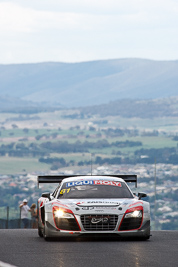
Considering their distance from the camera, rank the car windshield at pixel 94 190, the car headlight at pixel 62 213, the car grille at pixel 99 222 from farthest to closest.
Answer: the car windshield at pixel 94 190 → the car headlight at pixel 62 213 → the car grille at pixel 99 222

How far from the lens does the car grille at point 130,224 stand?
1457 centimetres

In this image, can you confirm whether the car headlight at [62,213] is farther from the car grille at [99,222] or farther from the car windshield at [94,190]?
the car windshield at [94,190]

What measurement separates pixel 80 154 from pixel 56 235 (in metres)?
96.8

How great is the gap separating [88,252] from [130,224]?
7.69 ft

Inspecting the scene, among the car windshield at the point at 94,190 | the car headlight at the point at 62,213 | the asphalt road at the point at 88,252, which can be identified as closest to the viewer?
the asphalt road at the point at 88,252

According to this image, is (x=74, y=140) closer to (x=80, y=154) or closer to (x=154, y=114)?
(x=80, y=154)

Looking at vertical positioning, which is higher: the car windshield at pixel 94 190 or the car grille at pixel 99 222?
the car windshield at pixel 94 190

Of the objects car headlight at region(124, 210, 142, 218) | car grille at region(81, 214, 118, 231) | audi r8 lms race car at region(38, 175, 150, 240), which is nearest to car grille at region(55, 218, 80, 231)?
audi r8 lms race car at region(38, 175, 150, 240)

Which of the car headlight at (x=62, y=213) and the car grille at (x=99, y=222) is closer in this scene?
the car grille at (x=99, y=222)

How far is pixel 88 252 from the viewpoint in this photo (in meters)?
12.4

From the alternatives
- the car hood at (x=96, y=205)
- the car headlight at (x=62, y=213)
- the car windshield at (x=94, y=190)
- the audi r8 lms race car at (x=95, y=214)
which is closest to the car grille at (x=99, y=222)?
the audi r8 lms race car at (x=95, y=214)

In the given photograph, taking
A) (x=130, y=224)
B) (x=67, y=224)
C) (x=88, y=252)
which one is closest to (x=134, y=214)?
(x=130, y=224)

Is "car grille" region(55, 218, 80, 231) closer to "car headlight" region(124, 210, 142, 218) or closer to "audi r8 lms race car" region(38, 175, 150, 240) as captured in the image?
"audi r8 lms race car" region(38, 175, 150, 240)

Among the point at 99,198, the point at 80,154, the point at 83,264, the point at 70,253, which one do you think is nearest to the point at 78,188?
the point at 99,198
